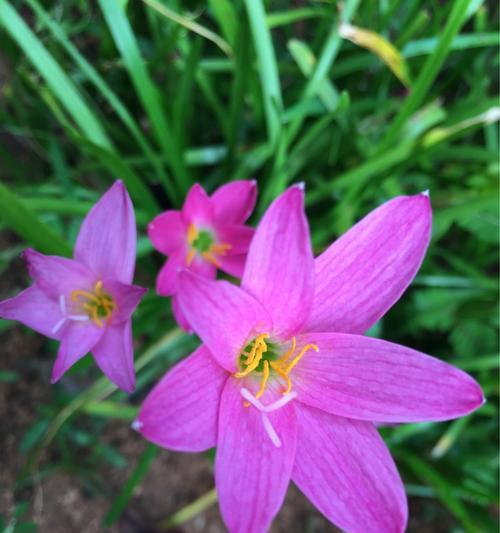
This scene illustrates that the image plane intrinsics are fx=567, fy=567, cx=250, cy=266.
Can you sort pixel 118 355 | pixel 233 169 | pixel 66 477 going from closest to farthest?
pixel 118 355 → pixel 233 169 → pixel 66 477

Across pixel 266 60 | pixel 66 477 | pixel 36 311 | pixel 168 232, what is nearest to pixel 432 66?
pixel 266 60

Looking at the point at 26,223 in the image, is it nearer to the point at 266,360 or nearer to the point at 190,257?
the point at 190,257

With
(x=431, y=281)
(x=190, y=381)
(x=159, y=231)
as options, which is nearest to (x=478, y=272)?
(x=431, y=281)

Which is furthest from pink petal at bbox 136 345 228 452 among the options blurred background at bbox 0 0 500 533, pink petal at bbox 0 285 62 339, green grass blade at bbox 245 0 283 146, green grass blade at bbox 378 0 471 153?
green grass blade at bbox 378 0 471 153

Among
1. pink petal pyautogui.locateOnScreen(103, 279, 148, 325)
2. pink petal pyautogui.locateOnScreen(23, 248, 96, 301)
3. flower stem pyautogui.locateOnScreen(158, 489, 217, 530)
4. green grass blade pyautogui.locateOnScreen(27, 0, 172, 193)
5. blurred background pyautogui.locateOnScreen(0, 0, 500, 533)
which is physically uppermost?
green grass blade pyautogui.locateOnScreen(27, 0, 172, 193)

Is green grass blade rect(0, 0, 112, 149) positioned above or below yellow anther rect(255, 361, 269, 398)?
above

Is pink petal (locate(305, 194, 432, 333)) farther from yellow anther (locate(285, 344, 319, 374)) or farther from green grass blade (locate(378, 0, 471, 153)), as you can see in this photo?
green grass blade (locate(378, 0, 471, 153))

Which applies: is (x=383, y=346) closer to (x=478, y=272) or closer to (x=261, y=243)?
(x=261, y=243)
